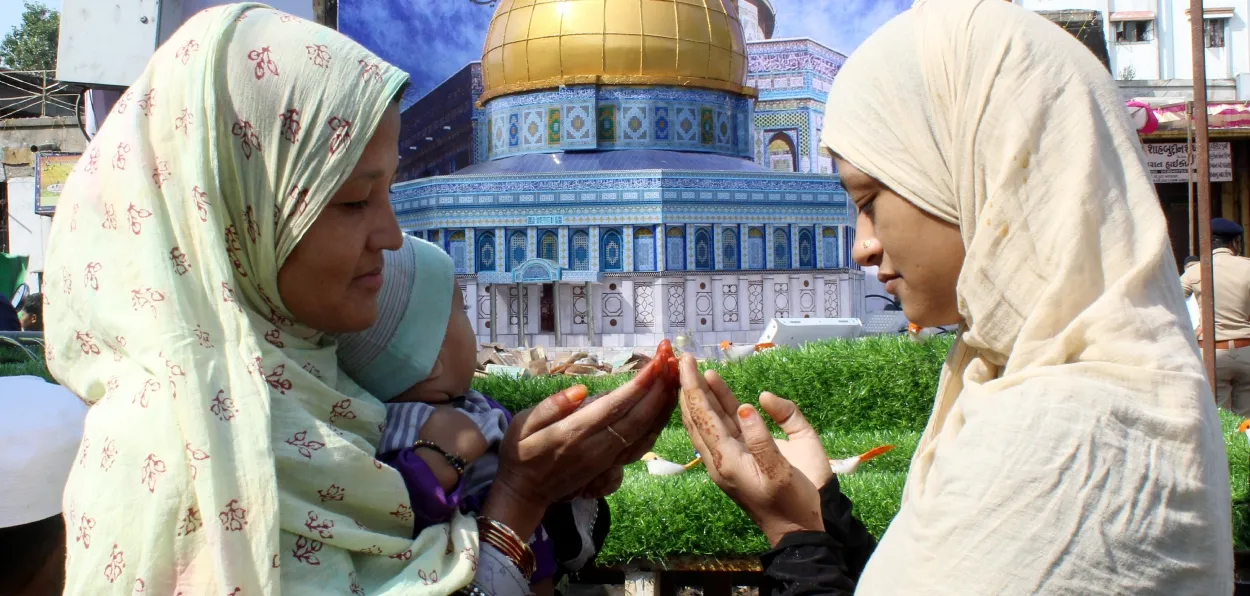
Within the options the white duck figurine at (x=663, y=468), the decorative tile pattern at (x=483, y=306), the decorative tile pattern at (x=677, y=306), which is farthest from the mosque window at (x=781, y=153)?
the white duck figurine at (x=663, y=468)

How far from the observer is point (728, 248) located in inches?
665

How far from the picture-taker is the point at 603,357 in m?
14.8

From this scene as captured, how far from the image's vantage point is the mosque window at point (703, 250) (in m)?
16.7

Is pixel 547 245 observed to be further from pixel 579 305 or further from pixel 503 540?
pixel 503 540

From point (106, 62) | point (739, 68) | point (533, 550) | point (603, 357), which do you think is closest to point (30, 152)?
point (603, 357)

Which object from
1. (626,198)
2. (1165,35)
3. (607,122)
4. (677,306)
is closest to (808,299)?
(677,306)

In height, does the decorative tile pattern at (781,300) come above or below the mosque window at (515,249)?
below

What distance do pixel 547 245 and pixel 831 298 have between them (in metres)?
4.60

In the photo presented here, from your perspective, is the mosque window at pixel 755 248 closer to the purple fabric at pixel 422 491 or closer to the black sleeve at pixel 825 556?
the black sleeve at pixel 825 556

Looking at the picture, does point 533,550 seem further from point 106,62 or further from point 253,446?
point 106,62

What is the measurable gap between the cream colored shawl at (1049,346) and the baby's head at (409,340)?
0.63 m

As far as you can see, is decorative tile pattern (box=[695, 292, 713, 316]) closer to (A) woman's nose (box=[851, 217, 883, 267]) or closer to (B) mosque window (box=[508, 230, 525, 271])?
(B) mosque window (box=[508, 230, 525, 271])

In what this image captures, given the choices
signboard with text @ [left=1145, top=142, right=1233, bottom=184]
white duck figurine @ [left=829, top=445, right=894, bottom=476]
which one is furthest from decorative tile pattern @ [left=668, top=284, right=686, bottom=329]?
white duck figurine @ [left=829, top=445, right=894, bottom=476]

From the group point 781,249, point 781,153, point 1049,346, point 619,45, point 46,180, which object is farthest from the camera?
point 781,153
